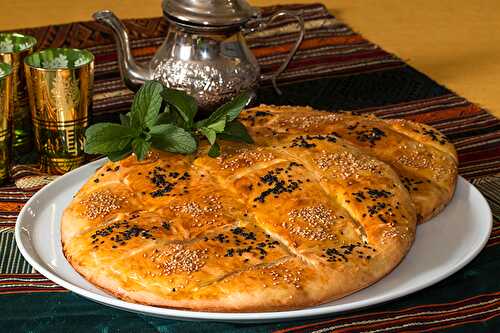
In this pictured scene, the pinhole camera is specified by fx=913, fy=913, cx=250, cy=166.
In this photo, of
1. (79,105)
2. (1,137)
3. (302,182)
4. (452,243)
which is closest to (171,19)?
(79,105)

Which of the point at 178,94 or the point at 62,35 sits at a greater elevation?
the point at 178,94

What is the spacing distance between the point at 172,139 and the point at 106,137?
124mm

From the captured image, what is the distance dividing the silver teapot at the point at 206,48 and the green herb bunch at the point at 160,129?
14.7 inches

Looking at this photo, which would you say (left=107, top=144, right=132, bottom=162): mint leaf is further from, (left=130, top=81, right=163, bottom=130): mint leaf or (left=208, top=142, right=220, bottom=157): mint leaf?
(left=208, top=142, right=220, bottom=157): mint leaf

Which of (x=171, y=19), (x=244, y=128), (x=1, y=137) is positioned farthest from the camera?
(x=171, y=19)

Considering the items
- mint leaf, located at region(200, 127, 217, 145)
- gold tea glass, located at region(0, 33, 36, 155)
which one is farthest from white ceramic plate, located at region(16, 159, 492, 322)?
gold tea glass, located at region(0, 33, 36, 155)

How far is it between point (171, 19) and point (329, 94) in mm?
Result: 589

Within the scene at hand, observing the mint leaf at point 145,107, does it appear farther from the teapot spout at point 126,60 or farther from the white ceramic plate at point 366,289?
the teapot spout at point 126,60

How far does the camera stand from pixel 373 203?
1600mm

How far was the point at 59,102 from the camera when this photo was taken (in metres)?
2.00

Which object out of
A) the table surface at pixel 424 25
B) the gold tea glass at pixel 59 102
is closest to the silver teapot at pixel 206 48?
the gold tea glass at pixel 59 102

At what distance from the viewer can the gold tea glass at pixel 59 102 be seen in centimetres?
198

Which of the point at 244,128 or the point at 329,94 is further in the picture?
the point at 329,94

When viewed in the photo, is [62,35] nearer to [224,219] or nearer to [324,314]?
[224,219]
